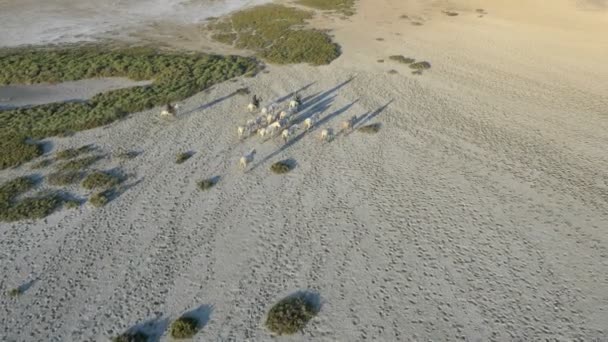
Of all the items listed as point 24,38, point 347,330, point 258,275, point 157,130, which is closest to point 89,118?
point 157,130

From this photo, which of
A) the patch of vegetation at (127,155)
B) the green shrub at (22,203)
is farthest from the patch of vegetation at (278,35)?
the green shrub at (22,203)

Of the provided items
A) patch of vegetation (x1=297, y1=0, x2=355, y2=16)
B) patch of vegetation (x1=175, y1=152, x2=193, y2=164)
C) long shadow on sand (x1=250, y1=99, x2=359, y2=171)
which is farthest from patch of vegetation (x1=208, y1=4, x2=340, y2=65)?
patch of vegetation (x1=175, y1=152, x2=193, y2=164)

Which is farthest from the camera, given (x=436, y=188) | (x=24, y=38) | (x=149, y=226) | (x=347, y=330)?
(x=24, y=38)

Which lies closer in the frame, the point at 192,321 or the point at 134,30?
the point at 192,321

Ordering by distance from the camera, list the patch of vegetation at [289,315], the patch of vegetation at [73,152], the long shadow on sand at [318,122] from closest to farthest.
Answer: the patch of vegetation at [289,315] < the long shadow on sand at [318,122] < the patch of vegetation at [73,152]

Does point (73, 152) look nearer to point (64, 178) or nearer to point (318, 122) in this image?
point (64, 178)

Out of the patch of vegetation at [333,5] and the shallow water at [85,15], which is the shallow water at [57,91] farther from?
the patch of vegetation at [333,5]

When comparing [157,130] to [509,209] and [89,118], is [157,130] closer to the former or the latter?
[89,118]
